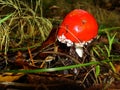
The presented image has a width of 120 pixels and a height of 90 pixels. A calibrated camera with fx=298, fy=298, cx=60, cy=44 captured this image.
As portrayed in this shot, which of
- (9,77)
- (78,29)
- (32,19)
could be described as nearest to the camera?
(9,77)

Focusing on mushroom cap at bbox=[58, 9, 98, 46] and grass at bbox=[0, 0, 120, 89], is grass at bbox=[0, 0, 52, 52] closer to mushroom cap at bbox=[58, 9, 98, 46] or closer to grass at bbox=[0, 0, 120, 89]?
grass at bbox=[0, 0, 120, 89]

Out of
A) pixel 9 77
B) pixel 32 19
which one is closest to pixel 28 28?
pixel 32 19

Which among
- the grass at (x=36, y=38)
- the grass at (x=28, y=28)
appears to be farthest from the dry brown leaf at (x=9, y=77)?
the grass at (x=28, y=28)

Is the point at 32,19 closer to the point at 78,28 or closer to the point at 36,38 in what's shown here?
the point at 36,38

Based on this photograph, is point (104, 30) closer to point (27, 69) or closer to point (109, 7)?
point (27, 69)

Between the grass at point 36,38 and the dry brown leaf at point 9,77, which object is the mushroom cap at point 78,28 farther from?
the dry brown leaf at point 9,77

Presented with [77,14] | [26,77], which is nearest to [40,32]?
[77,14]

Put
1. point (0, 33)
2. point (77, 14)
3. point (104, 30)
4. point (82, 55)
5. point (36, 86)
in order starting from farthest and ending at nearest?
point (104, 30) < point (0, 33) < point (82, 55) < point (77, 14) < point (36, 86)

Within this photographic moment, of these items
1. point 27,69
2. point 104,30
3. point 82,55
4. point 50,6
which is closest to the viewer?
point 27,69

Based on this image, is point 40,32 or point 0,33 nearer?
point 0,33
